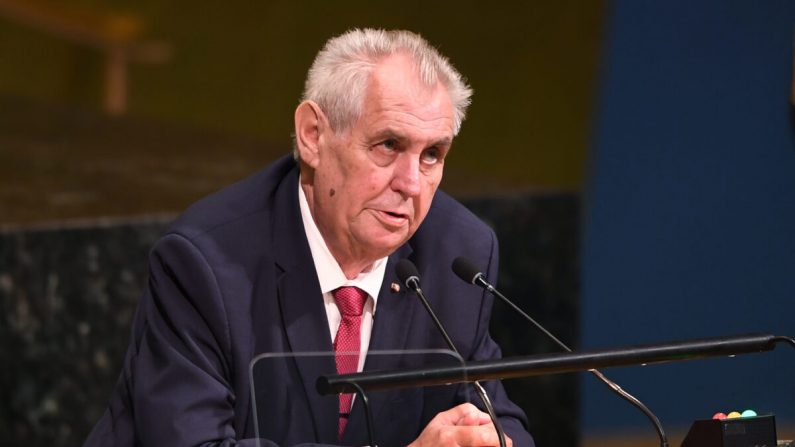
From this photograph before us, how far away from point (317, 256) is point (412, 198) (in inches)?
9.4

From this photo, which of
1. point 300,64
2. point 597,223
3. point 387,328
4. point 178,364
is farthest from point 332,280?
point 300,64

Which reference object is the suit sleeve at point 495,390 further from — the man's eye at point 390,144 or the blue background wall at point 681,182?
the blue background wall at point 681,182

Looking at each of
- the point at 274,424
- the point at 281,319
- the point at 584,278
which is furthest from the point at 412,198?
the point at 584,278

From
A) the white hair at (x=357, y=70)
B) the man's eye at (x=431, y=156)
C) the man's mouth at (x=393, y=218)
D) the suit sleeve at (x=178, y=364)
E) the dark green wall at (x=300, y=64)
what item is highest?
the dark green wall at (x=300, y=64)

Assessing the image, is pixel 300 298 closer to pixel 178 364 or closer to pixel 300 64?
pixel 178 364

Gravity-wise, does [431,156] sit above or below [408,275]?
above

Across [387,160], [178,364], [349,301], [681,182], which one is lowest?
[178,364]

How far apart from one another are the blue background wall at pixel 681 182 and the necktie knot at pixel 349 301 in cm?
185

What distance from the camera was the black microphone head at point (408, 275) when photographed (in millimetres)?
1992

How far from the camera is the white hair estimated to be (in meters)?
2.16

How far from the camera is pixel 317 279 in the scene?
7.40 ft

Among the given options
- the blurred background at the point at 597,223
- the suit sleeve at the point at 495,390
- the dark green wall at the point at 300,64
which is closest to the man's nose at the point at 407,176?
the suit sleeve at the point at 495,390

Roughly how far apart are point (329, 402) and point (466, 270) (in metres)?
0.34

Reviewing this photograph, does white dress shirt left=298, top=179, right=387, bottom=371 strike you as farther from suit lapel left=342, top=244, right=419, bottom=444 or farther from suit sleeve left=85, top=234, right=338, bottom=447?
suit sleeve left=85, top=234, right=338, bottom=447
